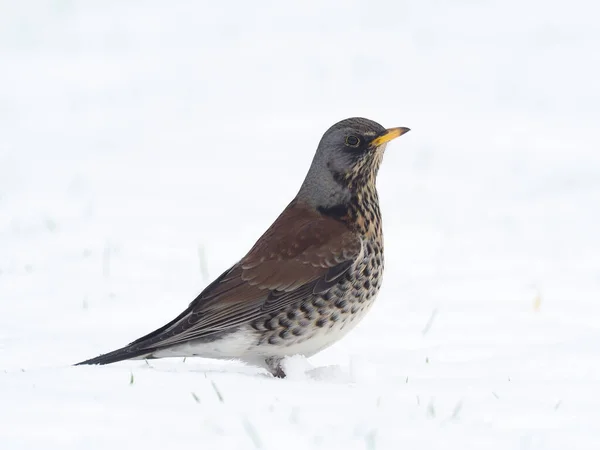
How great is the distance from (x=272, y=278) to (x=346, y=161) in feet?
2.86

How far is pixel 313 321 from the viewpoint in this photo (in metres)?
5.32

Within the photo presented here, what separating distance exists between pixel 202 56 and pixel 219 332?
11.4 meters

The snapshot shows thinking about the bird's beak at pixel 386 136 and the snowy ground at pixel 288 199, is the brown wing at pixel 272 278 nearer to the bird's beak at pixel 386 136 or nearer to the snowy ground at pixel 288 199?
the snowy ground at pixel 288 199

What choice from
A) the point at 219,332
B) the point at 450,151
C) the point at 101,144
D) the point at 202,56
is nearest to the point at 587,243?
the point at 450,151

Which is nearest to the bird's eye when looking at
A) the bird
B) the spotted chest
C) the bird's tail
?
the bird

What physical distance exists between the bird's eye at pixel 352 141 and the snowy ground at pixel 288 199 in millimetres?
1212

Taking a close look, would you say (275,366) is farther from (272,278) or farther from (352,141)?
(352,141)

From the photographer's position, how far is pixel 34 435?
375cm

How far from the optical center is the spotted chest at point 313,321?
5.30 metres

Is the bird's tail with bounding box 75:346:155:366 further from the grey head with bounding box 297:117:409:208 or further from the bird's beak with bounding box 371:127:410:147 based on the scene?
the bird's beak with bounding box 371:127:410:147

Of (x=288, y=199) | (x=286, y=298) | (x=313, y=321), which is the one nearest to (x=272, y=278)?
(x=286, y=298)

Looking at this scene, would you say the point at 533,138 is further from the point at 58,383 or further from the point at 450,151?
the point at 58,383

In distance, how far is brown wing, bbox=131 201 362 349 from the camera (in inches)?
208

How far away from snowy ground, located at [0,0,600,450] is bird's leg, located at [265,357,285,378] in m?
0.09
